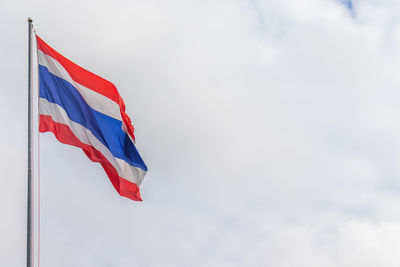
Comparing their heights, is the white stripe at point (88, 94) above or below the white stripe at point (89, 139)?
above

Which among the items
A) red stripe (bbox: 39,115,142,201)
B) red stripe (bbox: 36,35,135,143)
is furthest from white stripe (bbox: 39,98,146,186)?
red stripe (bbox: 36,35,135,143)

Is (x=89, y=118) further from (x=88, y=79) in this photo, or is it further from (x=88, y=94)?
(x=88, y=79)

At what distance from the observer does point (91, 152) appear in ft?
78.8

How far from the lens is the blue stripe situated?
23438 millimetres

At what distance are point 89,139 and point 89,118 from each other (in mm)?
1052

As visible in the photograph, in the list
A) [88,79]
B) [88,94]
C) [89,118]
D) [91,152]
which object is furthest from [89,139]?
[88,79]

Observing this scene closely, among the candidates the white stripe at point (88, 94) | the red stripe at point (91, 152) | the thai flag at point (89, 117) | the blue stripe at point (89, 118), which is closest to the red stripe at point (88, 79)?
the thai flag at point (89, 117)

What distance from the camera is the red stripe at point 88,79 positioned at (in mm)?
23609

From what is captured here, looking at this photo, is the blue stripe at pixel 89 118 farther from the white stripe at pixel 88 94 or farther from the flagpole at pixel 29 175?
the flagpole at pixel 29 175

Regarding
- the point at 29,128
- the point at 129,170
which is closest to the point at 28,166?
the point at 29,128

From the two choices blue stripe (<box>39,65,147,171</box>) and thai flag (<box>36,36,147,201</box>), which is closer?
thai flag (<box>36,36,147,201</box>)

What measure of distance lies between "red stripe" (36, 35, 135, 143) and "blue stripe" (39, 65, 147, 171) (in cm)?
58

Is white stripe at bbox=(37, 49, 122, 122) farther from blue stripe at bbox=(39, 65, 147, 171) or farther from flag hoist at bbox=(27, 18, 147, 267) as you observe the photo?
blue stripe at bbox=(39, 65, 147, 171)

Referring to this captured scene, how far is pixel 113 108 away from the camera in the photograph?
25484mm
